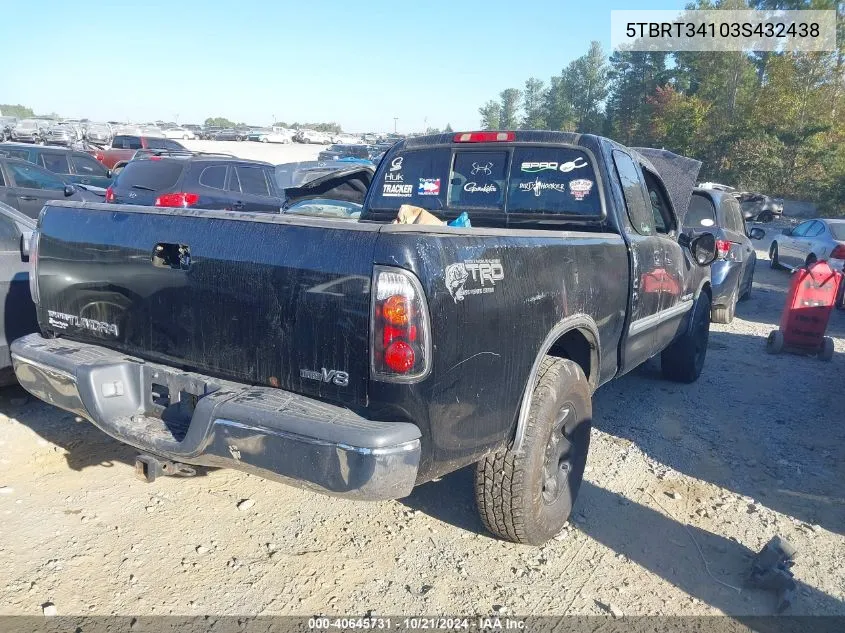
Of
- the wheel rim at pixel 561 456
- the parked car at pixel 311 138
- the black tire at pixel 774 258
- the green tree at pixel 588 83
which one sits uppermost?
the green tree at pixel 588 83

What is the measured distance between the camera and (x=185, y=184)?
10.4 metres

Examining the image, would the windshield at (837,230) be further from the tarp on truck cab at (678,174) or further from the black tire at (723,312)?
the tarp on truck cab at (678,174)

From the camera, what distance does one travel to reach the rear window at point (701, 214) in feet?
27.7

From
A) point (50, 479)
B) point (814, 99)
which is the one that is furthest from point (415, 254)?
point (814, 99)

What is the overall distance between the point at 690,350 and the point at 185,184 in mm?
7740

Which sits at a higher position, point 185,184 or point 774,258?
point 185,184

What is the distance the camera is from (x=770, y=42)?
115 feet

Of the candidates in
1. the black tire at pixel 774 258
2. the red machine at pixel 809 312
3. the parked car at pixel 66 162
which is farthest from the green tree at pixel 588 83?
the red machine at pixel 809 312

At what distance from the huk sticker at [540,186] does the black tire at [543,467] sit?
4.17 feet

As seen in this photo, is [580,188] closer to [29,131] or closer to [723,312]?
[723,312]

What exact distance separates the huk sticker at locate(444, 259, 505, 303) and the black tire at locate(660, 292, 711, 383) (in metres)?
3.75

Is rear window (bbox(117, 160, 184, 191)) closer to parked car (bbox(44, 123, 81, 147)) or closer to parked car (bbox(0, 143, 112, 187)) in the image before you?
parked car (bbox(0, 143, 112, 187))

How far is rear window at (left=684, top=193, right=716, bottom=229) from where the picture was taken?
8430 mm

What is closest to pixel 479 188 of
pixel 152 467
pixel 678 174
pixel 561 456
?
pixel 561 456
